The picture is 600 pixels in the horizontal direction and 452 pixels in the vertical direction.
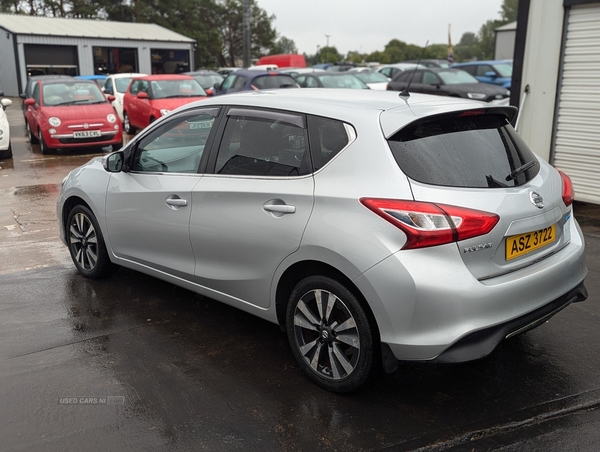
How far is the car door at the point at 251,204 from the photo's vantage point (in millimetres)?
3672

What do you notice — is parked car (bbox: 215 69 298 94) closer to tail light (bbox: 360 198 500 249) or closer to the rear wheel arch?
the rear wheel arch

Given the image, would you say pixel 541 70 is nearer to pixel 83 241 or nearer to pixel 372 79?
pixel 83 241

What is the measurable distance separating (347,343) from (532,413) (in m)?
1.07

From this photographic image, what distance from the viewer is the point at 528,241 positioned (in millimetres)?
3416

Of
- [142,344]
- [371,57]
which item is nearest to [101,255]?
[142,344]

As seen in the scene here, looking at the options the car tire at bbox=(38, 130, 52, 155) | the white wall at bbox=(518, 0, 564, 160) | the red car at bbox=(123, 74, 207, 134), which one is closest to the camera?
the white wall at bbox=(518, 0, 564, 160)

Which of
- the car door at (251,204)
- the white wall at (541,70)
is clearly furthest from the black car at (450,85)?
the car door at (251,204)

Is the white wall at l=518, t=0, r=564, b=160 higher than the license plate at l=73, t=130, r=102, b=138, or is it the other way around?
the white wall at l=518, t=0, r=564, b=160

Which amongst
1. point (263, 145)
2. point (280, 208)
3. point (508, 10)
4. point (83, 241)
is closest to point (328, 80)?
point (83, 241)

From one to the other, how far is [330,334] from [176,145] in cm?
211

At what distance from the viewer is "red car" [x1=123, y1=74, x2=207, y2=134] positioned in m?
15.4

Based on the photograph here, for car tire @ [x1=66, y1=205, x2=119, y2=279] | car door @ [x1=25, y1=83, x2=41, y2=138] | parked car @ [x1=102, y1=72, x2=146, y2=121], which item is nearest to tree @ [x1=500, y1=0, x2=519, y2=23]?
parked car @ [x1=102, y1=72, x2=146, y2=121]

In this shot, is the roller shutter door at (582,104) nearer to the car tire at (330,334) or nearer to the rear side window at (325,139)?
the rear side window at (325,139)

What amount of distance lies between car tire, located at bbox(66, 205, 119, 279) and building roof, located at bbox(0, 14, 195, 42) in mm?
34484
